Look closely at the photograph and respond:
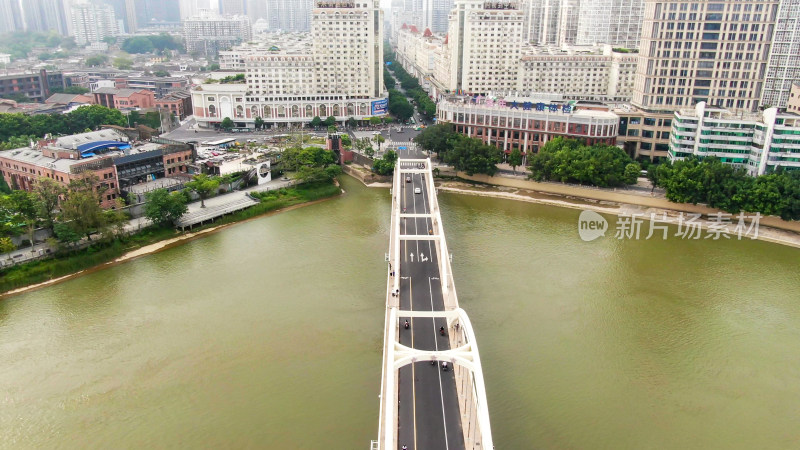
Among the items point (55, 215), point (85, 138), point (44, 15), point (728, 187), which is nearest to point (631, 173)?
point (728, 187)

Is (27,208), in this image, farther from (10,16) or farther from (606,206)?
(10,16)

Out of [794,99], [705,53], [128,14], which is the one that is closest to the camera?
[794,99]

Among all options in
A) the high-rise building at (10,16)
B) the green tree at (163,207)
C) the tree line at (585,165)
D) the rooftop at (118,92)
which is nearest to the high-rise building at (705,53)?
the tree line at (585,165)

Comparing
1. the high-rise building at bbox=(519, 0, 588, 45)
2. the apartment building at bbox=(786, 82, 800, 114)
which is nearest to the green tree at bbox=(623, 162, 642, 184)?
the apartment building at bbox=(786, 82, 800, 114)

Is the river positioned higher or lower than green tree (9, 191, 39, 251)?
lower

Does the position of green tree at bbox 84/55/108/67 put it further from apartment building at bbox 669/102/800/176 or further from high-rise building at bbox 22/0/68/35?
apartment building at bbox 669/102/800/176

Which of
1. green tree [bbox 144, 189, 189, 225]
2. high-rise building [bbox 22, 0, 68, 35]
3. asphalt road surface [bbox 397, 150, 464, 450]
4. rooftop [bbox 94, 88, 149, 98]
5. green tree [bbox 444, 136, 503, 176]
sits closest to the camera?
asphalt road surface [bbox 397, 150, 464, 450]

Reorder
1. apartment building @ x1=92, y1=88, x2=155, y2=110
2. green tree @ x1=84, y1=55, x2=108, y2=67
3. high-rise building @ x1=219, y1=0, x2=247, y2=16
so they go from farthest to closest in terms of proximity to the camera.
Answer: high-rise building @ x1=219, y1=0, x2=247, y2=16
green tree @ x1=84, y1=55, x2=108, y2=67
apartment building @ x1=92, y1=88, x2=155, y2=110
